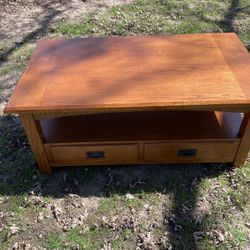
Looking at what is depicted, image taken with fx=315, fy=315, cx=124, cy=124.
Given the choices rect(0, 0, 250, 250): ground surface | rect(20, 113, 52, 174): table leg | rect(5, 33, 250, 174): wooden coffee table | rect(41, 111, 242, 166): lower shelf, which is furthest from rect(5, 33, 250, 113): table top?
rect(0, 0, 250, 250): ground surface

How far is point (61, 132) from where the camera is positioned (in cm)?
211

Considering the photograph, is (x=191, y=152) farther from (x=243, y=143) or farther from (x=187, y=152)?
(x=243, y=143)

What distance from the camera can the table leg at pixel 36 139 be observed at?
1.81m

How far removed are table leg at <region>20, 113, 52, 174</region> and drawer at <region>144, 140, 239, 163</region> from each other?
67 cm

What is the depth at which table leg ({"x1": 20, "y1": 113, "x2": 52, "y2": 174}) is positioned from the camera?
1814mm

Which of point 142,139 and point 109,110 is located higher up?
point 109,110

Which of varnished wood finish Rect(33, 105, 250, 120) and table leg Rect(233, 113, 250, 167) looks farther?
table leg Rect(233, 113, 250, 167)

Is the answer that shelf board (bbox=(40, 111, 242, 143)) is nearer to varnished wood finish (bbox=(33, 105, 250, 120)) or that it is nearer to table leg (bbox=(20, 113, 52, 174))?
table leg (bbox=(20, 113, 52, 174))

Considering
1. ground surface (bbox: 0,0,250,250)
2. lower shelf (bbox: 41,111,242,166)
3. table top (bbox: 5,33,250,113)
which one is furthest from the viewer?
lower shelf (bbox: 41,111,242,166)

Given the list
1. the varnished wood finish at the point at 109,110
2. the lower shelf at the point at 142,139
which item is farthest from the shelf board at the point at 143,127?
the varnished wood finish at the point at 109,110

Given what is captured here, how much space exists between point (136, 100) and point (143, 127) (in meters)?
0.44

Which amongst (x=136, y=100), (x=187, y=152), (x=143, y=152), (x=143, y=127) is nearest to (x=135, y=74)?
(x=136, y=100)

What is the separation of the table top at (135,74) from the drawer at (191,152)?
0.38m

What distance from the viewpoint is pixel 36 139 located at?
194cm
